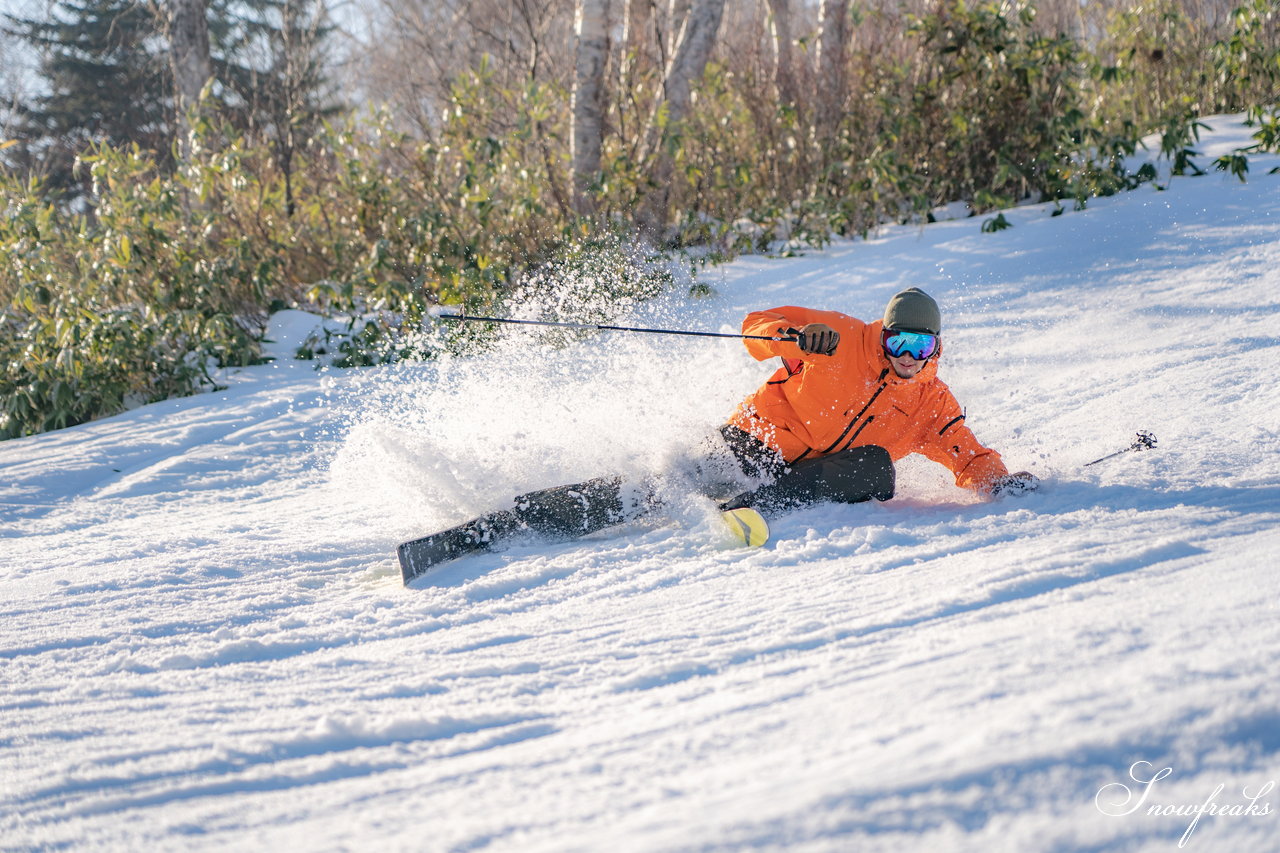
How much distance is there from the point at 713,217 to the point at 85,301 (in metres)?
4.71

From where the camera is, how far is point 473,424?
14.9 feet

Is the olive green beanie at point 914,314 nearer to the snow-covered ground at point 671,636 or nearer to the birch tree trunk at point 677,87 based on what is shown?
the snow-covered ground at point 671,636

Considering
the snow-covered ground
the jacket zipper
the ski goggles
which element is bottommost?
the snow-covered ground

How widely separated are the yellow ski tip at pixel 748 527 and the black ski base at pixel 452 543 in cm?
77

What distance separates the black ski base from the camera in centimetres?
315

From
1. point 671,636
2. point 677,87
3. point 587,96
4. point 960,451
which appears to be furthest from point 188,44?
point 671,636

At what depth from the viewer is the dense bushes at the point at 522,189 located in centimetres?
668

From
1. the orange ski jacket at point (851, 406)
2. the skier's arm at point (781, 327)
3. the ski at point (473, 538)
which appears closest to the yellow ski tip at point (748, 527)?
the ski at point (473, 538)

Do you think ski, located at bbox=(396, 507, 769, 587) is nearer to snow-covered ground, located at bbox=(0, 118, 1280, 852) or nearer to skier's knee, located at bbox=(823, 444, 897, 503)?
snow-covered ground, located at bbox=(0, 118, 1280, 852)

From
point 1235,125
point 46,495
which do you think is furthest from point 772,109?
point 46,495

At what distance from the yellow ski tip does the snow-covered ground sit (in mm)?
93

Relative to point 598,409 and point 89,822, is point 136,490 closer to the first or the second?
point 598,409

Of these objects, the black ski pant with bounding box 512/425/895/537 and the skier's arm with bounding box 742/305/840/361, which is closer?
the black ski pant with bounding box 512/425/895/537
